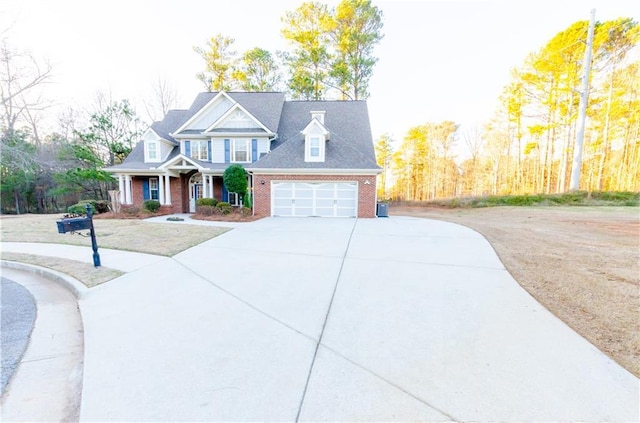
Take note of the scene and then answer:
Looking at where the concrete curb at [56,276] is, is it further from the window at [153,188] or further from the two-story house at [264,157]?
the window at [153,188]

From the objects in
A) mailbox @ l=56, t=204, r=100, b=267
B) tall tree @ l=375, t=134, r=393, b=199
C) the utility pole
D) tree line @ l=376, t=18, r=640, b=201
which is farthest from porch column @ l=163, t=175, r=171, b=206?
tree line @ l=376, t=18, r=640, b=201

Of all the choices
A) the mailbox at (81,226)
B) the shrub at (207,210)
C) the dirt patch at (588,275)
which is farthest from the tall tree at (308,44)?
the mailbox at (81,226)

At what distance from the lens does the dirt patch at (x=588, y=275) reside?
2.99 m

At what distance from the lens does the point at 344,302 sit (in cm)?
387

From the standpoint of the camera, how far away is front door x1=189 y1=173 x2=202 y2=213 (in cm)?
1750

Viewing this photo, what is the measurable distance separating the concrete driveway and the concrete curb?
0.29 metres

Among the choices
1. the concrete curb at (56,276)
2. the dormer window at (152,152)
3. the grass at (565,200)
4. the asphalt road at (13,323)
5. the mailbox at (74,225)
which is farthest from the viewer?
the dormer window at (152,152)

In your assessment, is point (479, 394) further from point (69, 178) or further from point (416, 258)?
point (69, 178)

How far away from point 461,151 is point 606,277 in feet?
97.1

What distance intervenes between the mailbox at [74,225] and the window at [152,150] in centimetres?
1380

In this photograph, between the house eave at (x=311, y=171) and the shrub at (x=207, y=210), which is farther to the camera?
the shrub at (x=207, y=210)

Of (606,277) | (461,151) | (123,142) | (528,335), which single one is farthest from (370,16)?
(528,335)

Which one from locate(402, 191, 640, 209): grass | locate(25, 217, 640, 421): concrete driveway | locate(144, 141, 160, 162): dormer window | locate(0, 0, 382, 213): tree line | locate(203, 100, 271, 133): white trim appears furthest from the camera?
locate(0, 0, 382, 213): tree line

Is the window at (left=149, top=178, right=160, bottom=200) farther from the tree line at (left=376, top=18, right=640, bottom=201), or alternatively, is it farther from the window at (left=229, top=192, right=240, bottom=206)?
the tree line at (left=376, top=18, right=640, bottom=201)
